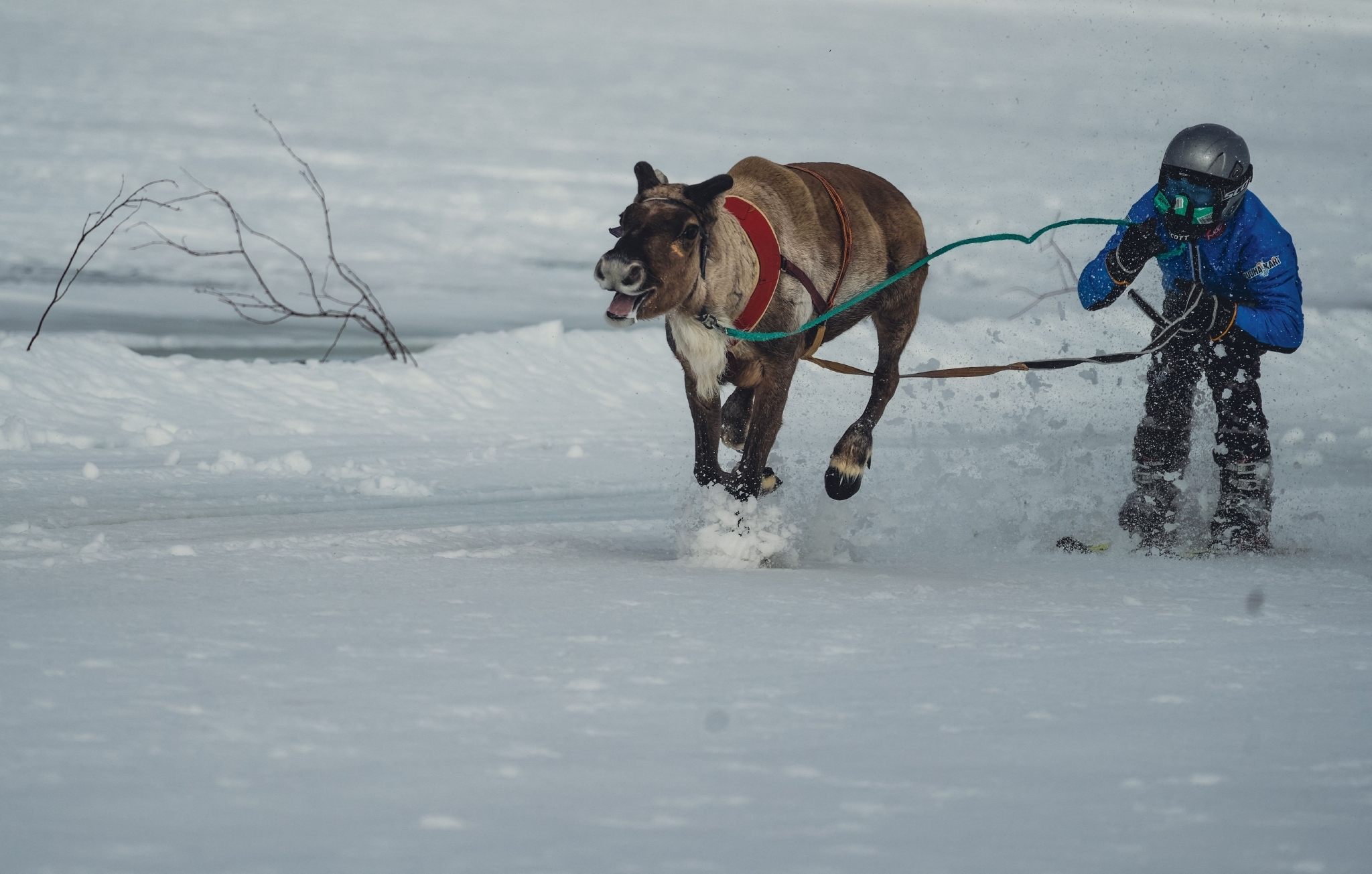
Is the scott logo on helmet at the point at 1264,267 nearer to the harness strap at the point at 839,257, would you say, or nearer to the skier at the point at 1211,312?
the skier at the point at 1211,312

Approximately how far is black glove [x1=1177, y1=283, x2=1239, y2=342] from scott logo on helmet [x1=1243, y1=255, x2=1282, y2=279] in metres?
0.15

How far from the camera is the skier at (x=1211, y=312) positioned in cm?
484

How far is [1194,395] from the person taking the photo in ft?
17.6

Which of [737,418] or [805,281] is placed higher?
[805,281]

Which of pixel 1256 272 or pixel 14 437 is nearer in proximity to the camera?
pixel 1256 272

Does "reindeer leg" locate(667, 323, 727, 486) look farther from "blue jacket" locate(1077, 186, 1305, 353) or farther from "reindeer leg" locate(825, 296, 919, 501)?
"blue jacket" locate(1077, 186, 1305, 353)

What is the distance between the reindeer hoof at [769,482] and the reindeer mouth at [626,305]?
A: 4.15 ft

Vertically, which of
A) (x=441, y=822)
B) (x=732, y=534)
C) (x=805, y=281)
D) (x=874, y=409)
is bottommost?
(x=441, y=822)

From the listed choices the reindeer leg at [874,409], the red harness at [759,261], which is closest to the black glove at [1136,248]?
the reindeer leg at [874,409]

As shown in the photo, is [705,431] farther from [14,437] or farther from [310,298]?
[310,298]

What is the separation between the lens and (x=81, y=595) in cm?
360

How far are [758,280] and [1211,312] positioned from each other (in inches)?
65.5

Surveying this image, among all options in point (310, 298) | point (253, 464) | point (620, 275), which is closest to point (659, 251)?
point (620, 275)

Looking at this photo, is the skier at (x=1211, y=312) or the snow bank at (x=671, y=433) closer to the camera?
the skier at (x=1211, y=312)
